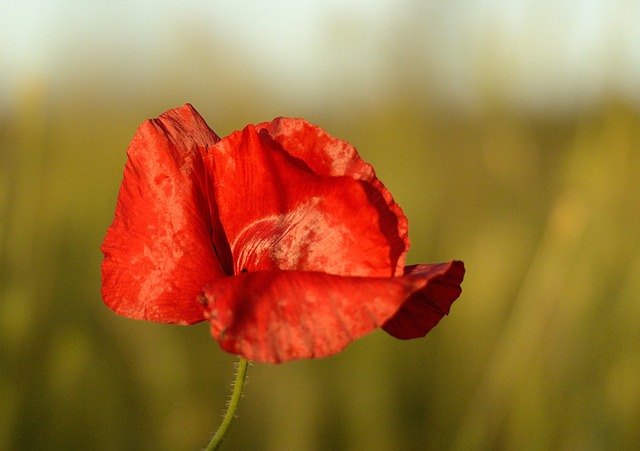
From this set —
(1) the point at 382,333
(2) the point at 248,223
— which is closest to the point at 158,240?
(2) the point at 248,223

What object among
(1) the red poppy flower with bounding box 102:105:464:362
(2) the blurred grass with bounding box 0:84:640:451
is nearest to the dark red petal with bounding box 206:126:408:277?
(1) the red poppy flower with bounding box 102:105:464:362

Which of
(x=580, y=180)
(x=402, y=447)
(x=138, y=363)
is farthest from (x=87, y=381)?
(x=580, y=180)

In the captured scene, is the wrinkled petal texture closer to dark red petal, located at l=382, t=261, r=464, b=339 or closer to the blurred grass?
dark red petal, located at l=382, t=261, r=464, b=339

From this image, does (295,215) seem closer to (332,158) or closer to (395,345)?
(332,158)

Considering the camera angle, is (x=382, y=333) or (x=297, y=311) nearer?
(x=297, y=311)

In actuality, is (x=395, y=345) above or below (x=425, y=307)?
below

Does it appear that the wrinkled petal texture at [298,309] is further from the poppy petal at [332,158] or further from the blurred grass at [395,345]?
the blurred grass at [395,345]

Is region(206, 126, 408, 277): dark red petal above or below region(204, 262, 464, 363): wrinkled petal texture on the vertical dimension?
above

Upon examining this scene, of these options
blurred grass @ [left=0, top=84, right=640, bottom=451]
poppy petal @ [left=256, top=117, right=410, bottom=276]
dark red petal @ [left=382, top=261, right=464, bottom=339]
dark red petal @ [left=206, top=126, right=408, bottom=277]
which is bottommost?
blurred grass @ [left=0, top=84, right=640, bottom=451]
